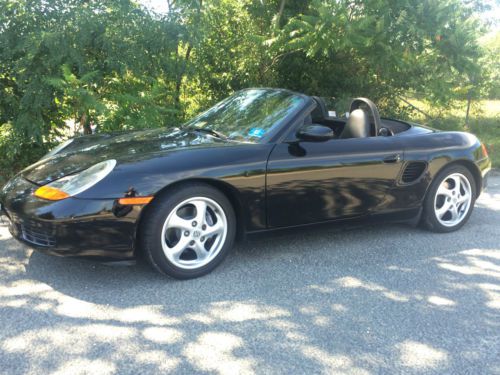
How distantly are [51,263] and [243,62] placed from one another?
4.86 meters

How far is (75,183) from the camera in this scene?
126 inches

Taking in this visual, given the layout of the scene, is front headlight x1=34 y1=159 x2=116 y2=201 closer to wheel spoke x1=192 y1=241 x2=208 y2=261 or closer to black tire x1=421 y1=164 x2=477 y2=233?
wheel spoke x1=192 y1=241 x2=208 y2=261

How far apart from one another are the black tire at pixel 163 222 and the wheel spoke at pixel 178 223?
82mm

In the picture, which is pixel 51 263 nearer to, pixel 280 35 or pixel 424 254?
pixel 424 254

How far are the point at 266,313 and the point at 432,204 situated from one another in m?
2.28

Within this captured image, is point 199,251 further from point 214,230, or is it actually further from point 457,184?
point 457,184

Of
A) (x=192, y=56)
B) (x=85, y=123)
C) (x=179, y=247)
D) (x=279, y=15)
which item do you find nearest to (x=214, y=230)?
(x=179, y=247)

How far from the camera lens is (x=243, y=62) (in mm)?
7492

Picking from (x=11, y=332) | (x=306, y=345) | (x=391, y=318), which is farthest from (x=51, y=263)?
(x=391, y=318)

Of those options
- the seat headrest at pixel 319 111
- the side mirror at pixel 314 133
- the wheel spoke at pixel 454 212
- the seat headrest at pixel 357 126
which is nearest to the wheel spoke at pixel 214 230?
the side mirror at pixel 314 133

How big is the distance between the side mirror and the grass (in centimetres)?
617

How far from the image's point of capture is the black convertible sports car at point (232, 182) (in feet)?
10.2

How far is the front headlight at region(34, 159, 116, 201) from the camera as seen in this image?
312 centimetres

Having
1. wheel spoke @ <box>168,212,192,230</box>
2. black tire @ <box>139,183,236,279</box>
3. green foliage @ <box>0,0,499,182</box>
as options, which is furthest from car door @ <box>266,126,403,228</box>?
green foliage @ <box>0,0,499,182</box>
